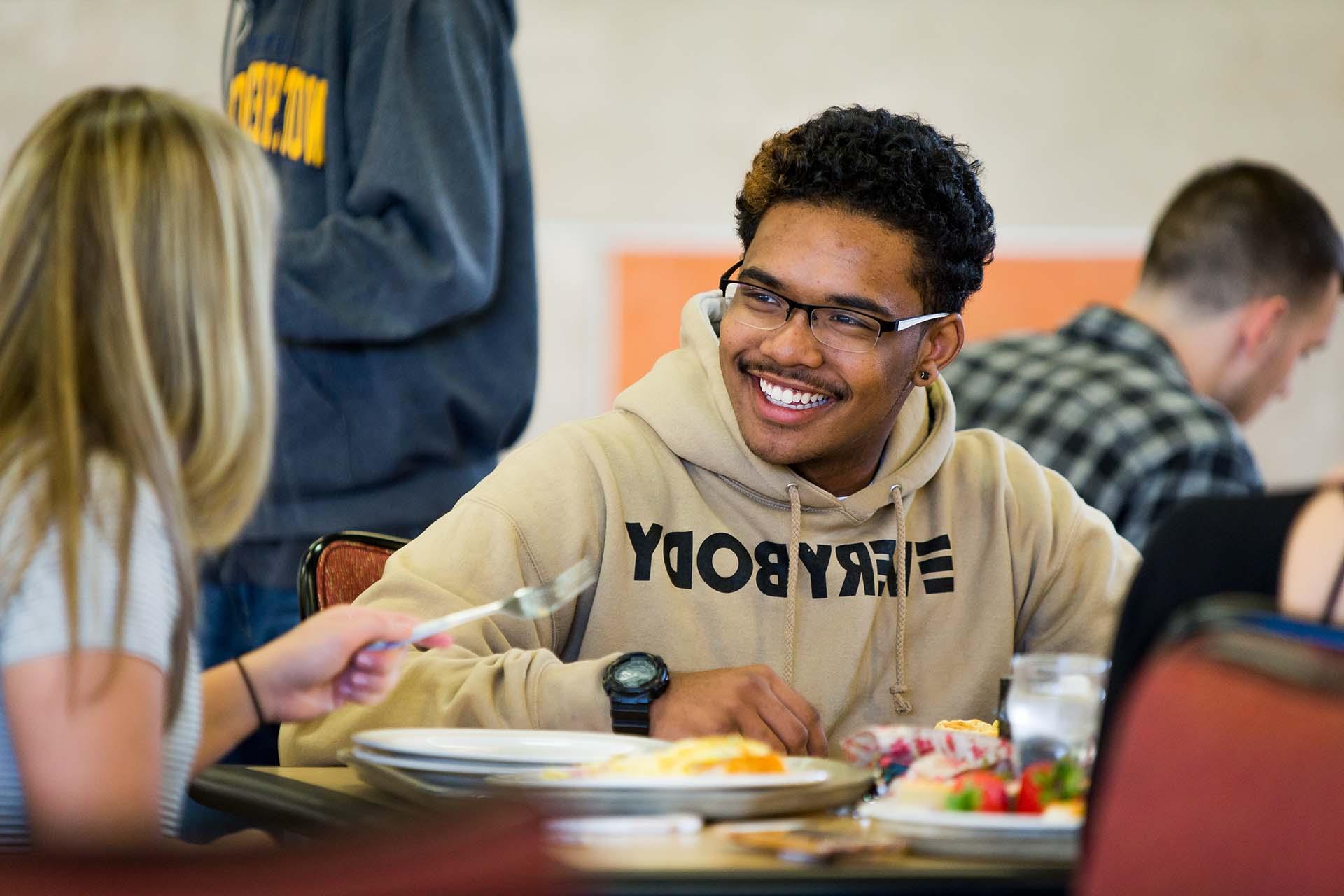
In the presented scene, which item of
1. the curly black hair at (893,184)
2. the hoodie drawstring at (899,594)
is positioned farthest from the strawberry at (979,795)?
the curly black hair at (893,184)

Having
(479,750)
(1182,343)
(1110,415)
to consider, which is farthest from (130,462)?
(1182,343)

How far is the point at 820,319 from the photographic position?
2.13 metres

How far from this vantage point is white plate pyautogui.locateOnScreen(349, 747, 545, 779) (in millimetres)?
1265

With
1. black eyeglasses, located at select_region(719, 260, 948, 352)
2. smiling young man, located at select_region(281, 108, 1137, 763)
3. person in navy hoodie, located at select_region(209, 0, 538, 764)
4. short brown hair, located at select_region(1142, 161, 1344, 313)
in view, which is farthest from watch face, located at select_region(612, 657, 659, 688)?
short brown hair, located at select_region(1142, 161, 1344, 313)

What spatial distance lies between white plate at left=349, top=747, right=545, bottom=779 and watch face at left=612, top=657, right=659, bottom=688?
1.02ft

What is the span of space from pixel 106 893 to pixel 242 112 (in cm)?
218

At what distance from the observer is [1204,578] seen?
3.03 ft

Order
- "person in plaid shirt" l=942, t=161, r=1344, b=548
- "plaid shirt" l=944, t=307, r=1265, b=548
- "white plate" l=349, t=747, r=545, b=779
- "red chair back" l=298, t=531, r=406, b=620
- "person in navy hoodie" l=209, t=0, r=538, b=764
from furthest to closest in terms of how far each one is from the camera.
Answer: "person in plaid shirt" l=942, t=161, r=1344, b=548, "plaid shirt" l=944, t=307, r=1265, b=548, "person in navy hoodie" l=209, t=0, r=538, b=764, "red chair back" l=298, t=531, r=406, b=620, "white plate" l=349, t=747, r=545, b=779

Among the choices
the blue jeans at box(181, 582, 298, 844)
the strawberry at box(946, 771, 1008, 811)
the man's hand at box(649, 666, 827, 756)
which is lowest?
the blue jeans at box(181, 582, 298, 844)

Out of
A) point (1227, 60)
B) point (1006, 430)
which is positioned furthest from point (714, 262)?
point (1006, 430)

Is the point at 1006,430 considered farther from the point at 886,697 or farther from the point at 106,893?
the point at 106,893

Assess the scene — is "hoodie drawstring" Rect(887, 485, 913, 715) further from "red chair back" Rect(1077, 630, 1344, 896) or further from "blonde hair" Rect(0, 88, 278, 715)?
"red chair back" Rect(1077, 630, 1344, 896)

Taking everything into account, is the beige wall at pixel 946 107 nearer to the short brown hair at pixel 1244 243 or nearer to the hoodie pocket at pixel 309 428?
the short brown hair at pixel 1244 243

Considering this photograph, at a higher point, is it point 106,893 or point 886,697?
point 106,893
